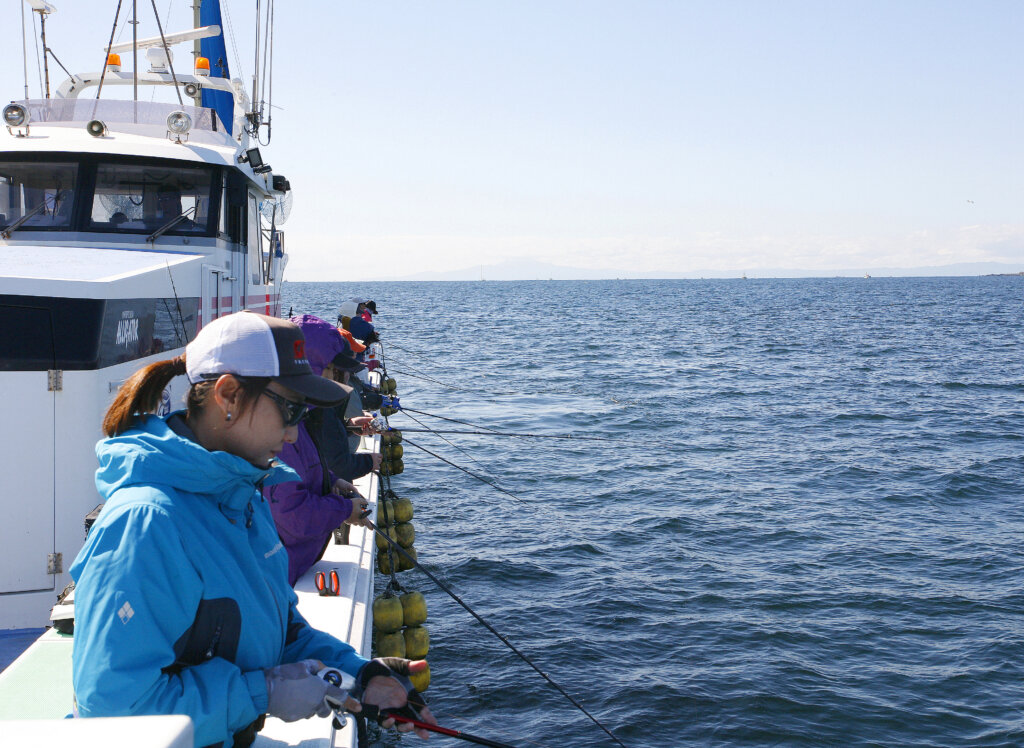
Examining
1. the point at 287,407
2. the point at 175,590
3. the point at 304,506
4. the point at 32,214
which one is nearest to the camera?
the point at 175,590

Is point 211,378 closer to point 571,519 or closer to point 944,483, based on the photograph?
point 571,519

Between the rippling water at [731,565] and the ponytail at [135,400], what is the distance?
525cm

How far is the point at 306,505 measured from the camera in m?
4.20

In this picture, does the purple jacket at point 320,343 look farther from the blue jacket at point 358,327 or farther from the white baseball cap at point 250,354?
the blue jacket at point 358,327

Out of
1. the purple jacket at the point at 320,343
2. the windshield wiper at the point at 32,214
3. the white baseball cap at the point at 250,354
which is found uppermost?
the windshield wiper at the point at 32,214

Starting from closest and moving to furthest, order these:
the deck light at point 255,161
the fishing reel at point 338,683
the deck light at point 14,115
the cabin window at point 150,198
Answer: the fishing reel at point 338,683 → the deck light at point 14,115 → the cabin window at point 150,198 → the deck light at point 255,161

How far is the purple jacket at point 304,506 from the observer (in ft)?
13.6

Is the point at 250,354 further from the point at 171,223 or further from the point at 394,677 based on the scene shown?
the point at 171,223

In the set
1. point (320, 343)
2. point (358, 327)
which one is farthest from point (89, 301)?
point (358, 327)

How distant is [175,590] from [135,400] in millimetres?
480

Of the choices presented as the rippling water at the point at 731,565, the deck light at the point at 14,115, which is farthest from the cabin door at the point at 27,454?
the deck light at the point at 14,115

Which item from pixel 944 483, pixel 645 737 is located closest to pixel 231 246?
pixel 645 737

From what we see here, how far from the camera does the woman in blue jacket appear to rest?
6.05 feet

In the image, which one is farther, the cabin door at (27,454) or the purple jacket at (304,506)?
the cabin door at (27,454)
